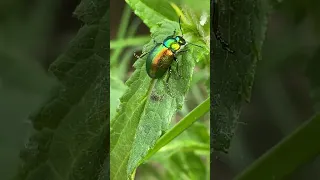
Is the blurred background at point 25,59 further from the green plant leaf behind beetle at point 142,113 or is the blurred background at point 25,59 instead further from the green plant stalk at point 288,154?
the green plant stalk at point 288,154

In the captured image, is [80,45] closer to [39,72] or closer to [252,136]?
[39,72]

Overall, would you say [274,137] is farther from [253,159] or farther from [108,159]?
[108,159]

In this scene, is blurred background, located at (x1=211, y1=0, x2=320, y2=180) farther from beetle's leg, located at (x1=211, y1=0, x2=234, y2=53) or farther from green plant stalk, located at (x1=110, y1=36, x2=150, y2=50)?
green plant stalk, located at (x1=110, y1=36, x2=150, y2=50)

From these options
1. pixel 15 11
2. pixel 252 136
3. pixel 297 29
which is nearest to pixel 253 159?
pixel 252 136

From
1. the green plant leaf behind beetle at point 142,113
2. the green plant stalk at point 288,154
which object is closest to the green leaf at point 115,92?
the green plant leaf behind beetle at point 142,113

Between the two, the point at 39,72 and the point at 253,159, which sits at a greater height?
the point at 39,72

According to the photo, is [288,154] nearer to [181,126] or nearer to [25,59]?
[181,126]

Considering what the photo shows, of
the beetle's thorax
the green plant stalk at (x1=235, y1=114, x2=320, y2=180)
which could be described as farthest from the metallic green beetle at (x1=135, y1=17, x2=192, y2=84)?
the green plant stalk at (x1=235, y1=114, x2=320, y2=180)
